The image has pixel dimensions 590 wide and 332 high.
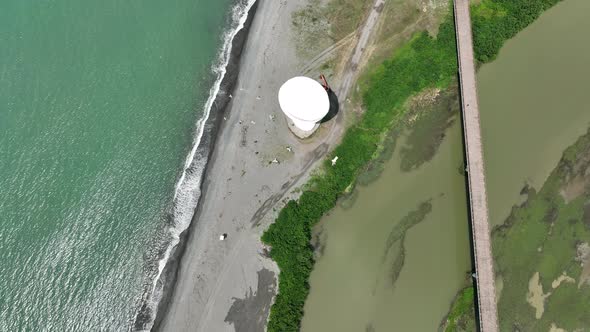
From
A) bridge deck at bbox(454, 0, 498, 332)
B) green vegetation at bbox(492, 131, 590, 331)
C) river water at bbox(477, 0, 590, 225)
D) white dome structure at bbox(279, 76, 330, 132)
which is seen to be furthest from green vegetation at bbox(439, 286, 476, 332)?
white dome structure at bbox(279, 76, 330, 132)

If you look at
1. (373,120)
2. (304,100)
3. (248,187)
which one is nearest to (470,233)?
(373,120)

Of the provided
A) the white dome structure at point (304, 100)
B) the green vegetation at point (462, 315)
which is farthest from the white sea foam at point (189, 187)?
the green vegetation at point (462, 315)

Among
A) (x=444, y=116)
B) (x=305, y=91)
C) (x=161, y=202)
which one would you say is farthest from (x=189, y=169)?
(x=444, y=116)

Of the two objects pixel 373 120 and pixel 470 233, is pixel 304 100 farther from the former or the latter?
pixel 470 233

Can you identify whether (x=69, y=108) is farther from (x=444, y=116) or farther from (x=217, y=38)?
(x=444, y=116)

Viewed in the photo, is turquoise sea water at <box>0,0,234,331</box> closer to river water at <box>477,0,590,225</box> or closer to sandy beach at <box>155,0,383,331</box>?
sandy beach at <box>155,0,383,331</box>
